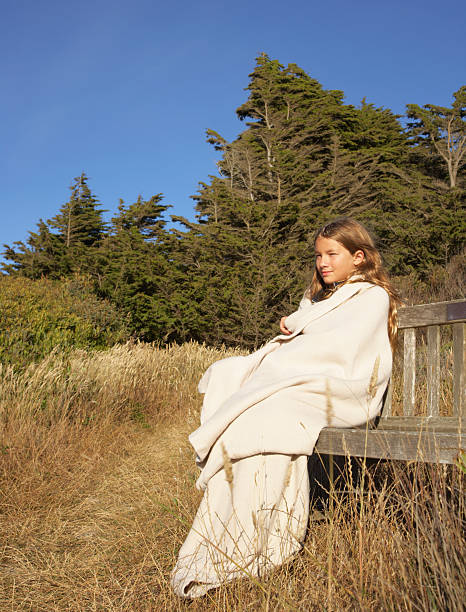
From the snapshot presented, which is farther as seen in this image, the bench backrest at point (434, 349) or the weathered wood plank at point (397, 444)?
the bench backrest at point (434, 349)

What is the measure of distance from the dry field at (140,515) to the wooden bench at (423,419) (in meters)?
0.12

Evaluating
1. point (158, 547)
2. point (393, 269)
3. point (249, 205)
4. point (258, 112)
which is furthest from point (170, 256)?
point (158, 547)

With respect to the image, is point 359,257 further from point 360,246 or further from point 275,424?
point 275,424

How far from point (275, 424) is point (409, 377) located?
4.12 ft

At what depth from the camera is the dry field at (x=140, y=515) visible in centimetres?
151

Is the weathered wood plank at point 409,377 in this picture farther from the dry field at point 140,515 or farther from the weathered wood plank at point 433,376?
the dry field at point 140,515

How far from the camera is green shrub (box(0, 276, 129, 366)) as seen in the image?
18.5 feet

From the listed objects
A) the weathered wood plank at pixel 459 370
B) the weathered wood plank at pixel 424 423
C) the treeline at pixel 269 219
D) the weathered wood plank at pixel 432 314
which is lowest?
the weathered wood plank at pixel 424 423

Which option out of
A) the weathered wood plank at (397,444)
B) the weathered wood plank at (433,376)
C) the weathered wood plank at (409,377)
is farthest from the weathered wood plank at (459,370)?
the weathered wood plank at (397,444)

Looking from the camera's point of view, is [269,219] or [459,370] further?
[269,219]

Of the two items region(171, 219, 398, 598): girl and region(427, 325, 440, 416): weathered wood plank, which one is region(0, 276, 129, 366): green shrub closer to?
region(171, 219, 398, 598): girl

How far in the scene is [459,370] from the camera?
2.67 meters

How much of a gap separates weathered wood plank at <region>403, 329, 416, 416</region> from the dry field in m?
0.37

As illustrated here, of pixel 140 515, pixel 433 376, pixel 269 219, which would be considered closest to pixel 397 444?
pixel 433 376
